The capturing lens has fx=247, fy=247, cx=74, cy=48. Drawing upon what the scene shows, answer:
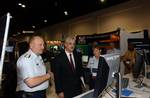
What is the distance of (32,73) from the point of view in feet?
8.36

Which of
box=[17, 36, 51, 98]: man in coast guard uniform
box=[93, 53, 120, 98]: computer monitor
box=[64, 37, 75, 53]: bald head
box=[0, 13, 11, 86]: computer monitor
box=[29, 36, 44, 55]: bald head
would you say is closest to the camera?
box=[0, 13, 11, 86]: computer monitor

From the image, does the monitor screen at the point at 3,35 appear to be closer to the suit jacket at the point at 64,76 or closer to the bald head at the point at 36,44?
the bald head at the point at 36,44

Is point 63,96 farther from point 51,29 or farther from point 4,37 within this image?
point 51,29

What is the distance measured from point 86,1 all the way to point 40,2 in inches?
92.0

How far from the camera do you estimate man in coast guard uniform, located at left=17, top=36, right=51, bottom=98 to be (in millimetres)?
2521

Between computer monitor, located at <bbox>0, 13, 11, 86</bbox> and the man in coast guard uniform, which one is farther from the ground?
computer monitor, located at <bbox>0, 13, 11, 86</bbox>

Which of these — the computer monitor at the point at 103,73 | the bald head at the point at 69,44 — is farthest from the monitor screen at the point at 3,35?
the bald head at the point at 69,44

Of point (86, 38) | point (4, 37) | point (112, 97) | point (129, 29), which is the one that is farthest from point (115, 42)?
point (4, 37)

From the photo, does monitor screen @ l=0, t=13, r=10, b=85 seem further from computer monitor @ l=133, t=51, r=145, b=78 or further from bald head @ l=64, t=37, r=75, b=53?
computer monitor @ l=133, t=51, r=145, b=78

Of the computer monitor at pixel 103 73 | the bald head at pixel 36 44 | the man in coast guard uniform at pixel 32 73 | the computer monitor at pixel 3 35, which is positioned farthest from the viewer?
the bald head at pixel 36 44

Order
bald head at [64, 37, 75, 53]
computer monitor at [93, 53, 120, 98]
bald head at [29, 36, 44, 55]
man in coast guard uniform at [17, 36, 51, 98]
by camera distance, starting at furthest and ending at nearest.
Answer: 1. bald head at [64, 37, 75, 53]
2. bald head at [29, 36, 44, 55]
3. man in coast guard uniform at [17, 36, 51, 98]
4. computer monitor at [93, 53, 120, 98]

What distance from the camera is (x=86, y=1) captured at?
1092 cm

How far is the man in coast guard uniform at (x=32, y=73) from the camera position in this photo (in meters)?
2.52

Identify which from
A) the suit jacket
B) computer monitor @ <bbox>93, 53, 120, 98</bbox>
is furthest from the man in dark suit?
computer monitor @ <bbox>93, 53, 120, 98</bbox>
